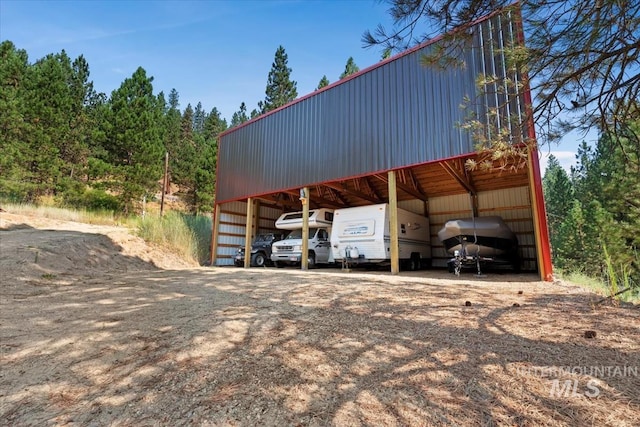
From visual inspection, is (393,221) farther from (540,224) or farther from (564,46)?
(564,46)

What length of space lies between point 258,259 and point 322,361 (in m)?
12.1

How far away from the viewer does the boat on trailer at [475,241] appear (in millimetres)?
9180

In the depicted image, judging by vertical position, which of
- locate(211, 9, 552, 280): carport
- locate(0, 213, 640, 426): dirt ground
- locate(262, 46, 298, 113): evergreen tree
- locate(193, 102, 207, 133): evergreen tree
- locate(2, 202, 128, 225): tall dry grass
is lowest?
locate(0, 213, 640, 426): dirt ground

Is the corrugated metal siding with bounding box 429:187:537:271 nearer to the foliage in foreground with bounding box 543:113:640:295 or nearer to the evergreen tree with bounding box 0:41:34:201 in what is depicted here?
the foliage in foreground with bounding box 543:113:640:295

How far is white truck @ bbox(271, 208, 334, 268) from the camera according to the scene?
484 inches

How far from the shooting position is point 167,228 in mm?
13086

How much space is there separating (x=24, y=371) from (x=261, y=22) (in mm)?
7399

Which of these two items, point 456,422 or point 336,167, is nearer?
point 456,422

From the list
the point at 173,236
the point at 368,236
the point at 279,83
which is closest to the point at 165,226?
the point at 173,236

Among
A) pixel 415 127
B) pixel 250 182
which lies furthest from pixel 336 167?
pixel 250 182

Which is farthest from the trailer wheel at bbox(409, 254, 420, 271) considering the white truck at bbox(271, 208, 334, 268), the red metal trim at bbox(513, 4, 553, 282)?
the red metal trim at bbox(513, 4, 553, 282)

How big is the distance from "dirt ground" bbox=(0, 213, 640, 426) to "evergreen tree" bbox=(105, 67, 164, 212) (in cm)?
1852

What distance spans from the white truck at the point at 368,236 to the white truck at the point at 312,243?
4.95 feet

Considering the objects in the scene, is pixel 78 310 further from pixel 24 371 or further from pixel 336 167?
pixel 336 167
